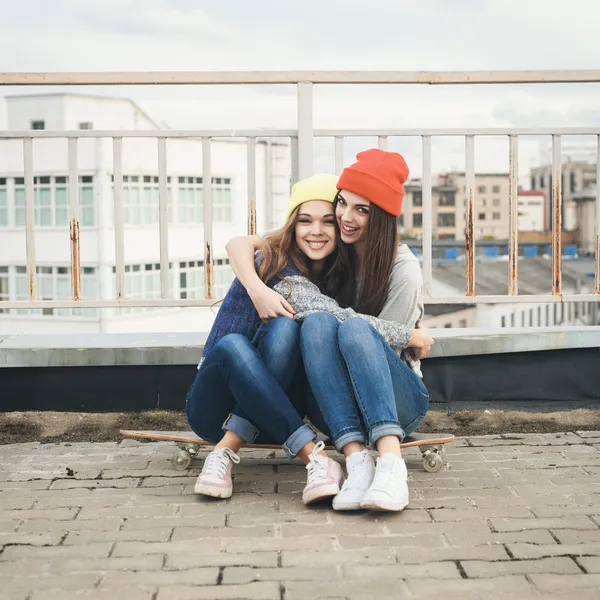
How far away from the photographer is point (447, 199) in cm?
12838

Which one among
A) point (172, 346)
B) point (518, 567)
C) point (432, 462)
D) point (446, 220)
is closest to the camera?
point (518, 567)

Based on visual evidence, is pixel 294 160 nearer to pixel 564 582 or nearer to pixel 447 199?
pixel 564 582

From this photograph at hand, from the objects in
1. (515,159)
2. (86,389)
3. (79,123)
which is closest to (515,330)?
(515,159)

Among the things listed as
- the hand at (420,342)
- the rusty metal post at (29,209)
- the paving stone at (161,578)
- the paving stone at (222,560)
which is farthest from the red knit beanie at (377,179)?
the rusty metal post at (29,209)

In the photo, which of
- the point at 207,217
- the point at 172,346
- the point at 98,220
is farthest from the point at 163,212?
the point at 98,220

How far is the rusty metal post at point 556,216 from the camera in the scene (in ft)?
12.3

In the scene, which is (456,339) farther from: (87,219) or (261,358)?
(87,219)

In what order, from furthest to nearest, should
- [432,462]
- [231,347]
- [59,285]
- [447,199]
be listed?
[447,199] → [59,285] → [432,462] → [231,347]

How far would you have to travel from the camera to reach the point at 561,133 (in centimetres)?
375

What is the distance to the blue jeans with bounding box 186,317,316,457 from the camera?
8.77 feet

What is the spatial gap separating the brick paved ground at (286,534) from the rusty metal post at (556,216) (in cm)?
93

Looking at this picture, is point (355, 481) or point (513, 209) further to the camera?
point (513, 209)

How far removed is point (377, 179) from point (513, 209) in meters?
1.19

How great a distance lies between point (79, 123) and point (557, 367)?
2870 inches
